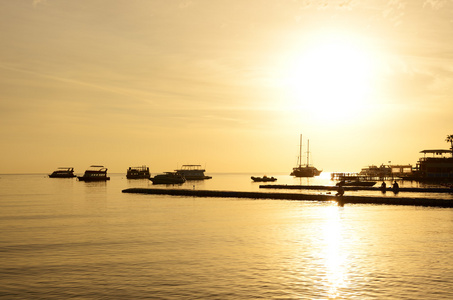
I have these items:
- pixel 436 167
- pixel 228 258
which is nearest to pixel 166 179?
pixel 436 167

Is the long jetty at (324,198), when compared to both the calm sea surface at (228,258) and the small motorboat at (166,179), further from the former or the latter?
the small motorboat at (166,179)

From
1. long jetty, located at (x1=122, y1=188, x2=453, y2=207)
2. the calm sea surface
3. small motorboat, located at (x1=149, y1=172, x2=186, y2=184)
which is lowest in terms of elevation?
the calm sea surface

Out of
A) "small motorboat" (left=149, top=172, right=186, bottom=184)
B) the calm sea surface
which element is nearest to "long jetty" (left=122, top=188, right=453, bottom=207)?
the calm sea surface

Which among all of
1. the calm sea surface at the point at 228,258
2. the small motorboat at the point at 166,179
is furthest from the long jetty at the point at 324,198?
the small motorboat at the point at 166,179

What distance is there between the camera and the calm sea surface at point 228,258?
840 inches

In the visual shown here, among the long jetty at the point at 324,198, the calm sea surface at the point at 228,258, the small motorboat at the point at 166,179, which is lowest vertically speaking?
the calm sea surface at the point at 228,258

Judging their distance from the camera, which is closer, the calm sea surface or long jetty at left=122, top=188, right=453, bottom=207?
the calm sea surface

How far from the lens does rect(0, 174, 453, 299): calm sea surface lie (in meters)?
21.3

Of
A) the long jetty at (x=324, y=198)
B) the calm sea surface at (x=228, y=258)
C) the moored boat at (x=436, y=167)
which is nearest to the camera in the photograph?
the calm sea surface at (x=228, y=258)

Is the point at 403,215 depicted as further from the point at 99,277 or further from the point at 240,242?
the point at 99,277

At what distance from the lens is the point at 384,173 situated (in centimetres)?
18150

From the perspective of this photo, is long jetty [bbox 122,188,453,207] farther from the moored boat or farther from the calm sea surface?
the moored boat

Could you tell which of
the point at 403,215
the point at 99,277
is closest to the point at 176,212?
the point at 403,215

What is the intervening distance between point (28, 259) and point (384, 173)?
557 feet
